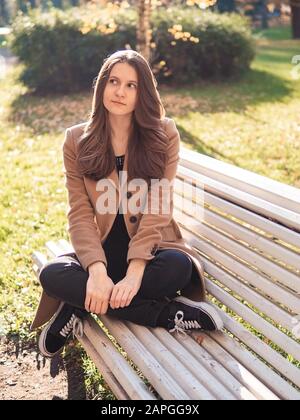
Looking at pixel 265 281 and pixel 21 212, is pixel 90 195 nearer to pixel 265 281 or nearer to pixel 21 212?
pixel 265 281

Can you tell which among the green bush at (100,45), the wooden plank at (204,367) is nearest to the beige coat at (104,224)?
the wooden plank at (204,367)

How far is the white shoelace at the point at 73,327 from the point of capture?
2.89 m

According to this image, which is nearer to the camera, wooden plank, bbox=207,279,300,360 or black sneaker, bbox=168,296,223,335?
wooden plank, bbox=207,279,300,360

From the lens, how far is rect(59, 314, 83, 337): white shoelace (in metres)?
2.89

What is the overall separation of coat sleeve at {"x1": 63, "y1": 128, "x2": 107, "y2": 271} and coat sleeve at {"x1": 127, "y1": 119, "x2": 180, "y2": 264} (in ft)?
0.62

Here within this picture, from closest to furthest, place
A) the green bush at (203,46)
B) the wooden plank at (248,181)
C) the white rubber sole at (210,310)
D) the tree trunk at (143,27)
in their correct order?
the white rubber sole at (210,310) → the wooden plank at (248,181) → the tree trunk at (143,27) → the green bush at (203,46)

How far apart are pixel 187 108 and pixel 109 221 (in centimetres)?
658

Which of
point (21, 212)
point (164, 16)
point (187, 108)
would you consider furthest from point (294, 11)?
point (21, 212)

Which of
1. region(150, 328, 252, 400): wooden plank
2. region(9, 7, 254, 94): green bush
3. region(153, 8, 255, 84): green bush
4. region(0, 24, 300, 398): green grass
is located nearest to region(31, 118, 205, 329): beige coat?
region(150, 328, 252, 400): wooden plank

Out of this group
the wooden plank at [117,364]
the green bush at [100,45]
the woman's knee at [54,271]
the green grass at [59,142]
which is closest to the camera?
the wooden plank at [117,364]

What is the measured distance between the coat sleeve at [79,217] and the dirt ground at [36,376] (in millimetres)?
648

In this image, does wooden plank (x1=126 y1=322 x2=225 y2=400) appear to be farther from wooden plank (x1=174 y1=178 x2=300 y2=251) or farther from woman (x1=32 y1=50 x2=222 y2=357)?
wooden plank (x1=174 y1=178 x2=300 y2=251)

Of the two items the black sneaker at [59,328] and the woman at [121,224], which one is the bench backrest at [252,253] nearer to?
the woman at [121,224]
